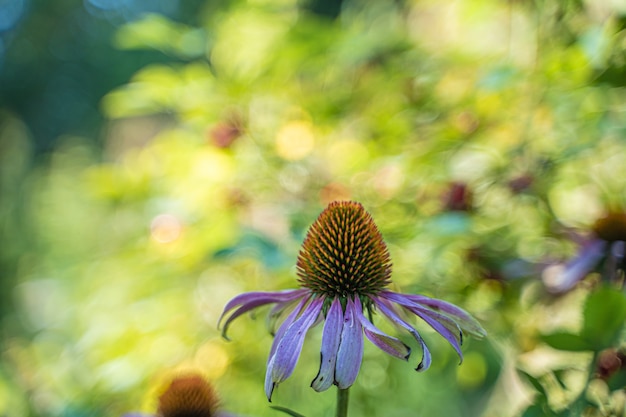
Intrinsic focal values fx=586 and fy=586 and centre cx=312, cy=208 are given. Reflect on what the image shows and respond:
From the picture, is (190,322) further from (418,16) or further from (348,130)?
(418,16)

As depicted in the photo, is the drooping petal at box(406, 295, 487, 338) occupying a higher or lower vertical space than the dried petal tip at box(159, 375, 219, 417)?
higher

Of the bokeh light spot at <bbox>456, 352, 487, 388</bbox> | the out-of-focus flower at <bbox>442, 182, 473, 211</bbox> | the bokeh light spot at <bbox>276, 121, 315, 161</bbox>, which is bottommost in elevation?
the bokeh light spot at <bbox>456, 352, 487, 388</bbox>

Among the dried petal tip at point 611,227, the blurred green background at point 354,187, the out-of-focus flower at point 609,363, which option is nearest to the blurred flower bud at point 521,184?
the blurred green background at point 354,187

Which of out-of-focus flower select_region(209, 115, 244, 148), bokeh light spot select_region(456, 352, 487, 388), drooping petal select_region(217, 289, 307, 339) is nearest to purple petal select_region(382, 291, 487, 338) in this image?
drooping petal select_region(217, 289, 307, 339)

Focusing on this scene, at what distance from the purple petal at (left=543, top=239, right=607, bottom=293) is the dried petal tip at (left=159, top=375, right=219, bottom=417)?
15.2 inches

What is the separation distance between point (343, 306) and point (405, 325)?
0.30ft

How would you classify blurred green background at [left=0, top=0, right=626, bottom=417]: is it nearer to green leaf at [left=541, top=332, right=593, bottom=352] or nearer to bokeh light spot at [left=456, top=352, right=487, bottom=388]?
bokeh light spot at [left=456, top=352, right=487, bottom=388]

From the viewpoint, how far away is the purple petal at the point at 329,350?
34 cm

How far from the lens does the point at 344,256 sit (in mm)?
481

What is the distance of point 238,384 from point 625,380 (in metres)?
0.64

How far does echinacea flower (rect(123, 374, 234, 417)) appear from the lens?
59 cm

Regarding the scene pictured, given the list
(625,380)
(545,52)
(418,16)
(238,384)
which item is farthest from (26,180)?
(625,380)

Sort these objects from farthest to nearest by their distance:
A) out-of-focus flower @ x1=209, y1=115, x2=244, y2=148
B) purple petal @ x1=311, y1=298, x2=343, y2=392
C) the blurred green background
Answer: out-of-focus flower @ x1=209, y1=115, x2=244, y2=148 → the blurred green background → purple petal @ x1=311, y1=298, x2=343, y2=392

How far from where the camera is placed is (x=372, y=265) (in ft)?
1.58
